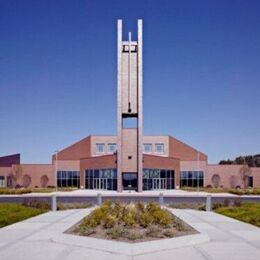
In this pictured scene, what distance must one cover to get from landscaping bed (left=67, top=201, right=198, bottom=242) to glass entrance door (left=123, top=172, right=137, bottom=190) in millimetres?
44553

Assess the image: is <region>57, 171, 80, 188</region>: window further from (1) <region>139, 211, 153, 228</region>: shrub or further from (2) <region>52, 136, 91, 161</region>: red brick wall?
(1) <region>139, 211, 153, 228</region>: shrub

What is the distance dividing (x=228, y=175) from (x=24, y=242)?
220ft

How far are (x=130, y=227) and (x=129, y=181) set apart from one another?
1868 inches

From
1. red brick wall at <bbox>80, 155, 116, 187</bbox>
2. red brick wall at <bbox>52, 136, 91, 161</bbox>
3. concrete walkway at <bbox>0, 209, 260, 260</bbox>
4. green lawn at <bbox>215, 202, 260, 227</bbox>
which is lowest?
green lawn at <bbox>215, 202, 260, 227</bbox>

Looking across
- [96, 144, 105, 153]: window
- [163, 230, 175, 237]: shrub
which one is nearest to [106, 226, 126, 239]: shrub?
[163, 230, 175, 237]: shrub

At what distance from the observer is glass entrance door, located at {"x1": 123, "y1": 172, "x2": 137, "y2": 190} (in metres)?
62.2

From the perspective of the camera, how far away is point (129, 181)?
6278cm

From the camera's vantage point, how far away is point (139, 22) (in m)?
58.0

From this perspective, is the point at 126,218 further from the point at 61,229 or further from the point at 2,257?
the point at 2,257

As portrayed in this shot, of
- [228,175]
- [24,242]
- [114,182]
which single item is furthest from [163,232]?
[228,175]

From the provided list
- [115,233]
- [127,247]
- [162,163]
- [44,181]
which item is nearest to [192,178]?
[162,163]

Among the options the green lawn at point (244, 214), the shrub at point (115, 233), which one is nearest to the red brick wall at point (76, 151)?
the green lawn at point (244, 214)

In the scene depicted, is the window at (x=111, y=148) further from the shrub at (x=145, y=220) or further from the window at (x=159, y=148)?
the shrub at (x=145, y=220)

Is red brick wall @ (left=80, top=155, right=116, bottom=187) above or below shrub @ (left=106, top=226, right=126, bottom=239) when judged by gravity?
above
